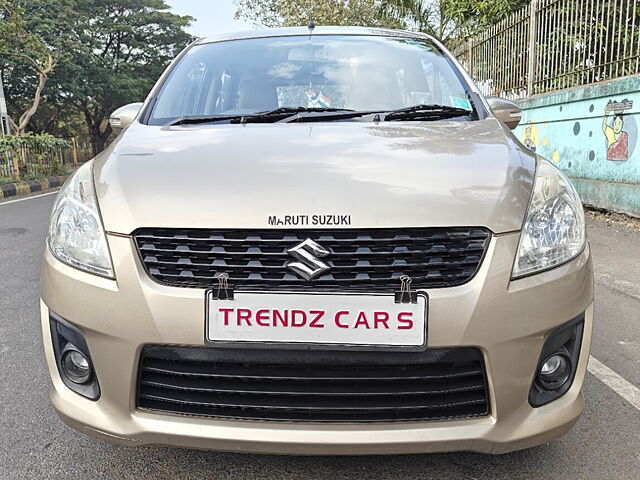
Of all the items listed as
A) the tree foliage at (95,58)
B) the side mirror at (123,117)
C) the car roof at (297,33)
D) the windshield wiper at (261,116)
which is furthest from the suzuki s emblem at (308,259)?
the tree foliage at (95,58)

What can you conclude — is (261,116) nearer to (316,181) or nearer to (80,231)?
(316,181)

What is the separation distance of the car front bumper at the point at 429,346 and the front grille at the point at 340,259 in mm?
42

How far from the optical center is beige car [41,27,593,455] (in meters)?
1.46

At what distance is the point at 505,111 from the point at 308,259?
150 centimetres

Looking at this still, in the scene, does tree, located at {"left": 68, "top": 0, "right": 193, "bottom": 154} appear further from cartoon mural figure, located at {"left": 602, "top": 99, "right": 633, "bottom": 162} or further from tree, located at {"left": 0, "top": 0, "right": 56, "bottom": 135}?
cartoon mural figure, located at {"left": 602, "top": 99, "right": 633, "bottom": 162}

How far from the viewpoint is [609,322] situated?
322 cm

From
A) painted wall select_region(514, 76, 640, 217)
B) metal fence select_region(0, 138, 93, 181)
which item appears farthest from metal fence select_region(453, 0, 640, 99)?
metal fence select_region(0, 138, 93, 181)

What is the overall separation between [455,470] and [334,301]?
2.51 feet

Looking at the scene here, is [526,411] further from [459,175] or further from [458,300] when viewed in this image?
[459,175]

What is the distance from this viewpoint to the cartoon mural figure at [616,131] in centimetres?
591

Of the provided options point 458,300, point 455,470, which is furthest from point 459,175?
point 455,470

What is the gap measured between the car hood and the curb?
10630mm

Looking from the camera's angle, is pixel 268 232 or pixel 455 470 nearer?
pixel 268 232

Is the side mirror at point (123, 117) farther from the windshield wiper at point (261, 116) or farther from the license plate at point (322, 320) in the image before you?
the license plate at point (322, 320)
